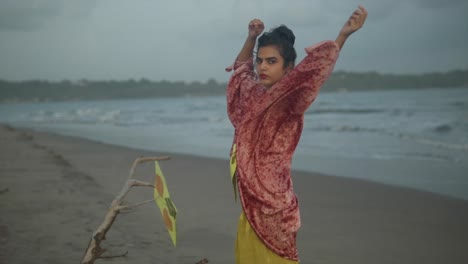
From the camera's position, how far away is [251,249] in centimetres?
193

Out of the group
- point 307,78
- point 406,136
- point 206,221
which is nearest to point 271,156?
point 307,78

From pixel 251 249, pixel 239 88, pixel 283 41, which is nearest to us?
pixel 283 41

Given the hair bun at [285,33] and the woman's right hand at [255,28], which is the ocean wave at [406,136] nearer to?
the woman's right hand at [255,28]

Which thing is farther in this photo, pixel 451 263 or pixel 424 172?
pixel 424 172

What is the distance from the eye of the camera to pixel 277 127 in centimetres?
180

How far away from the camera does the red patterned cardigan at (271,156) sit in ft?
5.72

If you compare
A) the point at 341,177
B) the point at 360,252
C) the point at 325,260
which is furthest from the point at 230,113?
the point at 341,177

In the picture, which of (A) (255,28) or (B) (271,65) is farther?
(A) (255,28)

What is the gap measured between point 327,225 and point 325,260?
0.95 m

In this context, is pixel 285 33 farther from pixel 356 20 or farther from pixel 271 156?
pixel 271 156

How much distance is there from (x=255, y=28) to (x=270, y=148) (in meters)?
0.60

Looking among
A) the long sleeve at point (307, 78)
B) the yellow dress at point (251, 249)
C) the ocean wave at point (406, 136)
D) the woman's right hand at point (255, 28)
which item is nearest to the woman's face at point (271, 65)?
the long sleeve at point (307, 78)

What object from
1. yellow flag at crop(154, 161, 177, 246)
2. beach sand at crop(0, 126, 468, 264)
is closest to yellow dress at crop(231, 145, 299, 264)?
yellow flag at crop(154, 161, 177, 246)

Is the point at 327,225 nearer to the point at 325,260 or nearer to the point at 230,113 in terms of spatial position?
the point at 325,260
